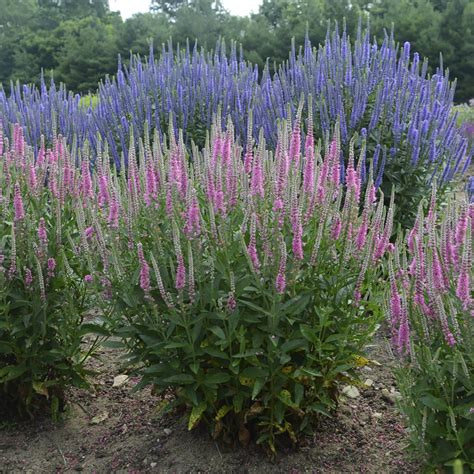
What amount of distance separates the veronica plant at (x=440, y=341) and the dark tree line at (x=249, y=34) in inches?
475

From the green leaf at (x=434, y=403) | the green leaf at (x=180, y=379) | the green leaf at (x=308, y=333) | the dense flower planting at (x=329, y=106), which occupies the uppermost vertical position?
the dense flower planting at (x=329, y=106)

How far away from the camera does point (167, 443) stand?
3.40m

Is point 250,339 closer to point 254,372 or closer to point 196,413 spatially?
point 254,372

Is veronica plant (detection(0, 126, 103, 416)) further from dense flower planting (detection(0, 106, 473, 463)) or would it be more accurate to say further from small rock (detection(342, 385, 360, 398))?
small rock (detection(342, 385, 360, 398))

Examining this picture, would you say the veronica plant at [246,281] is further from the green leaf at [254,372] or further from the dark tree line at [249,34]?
the dark tree line at [249,34]

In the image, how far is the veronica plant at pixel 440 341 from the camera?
2.36 meters

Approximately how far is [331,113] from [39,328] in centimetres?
321

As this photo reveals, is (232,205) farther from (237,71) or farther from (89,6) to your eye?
(89,6)

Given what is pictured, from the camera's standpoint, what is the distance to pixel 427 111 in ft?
18.1

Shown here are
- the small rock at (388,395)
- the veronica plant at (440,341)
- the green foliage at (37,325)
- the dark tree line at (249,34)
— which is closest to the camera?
the veronica plant at (440,341)

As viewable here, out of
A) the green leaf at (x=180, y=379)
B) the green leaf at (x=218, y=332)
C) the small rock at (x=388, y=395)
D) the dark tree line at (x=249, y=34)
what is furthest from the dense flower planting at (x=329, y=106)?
the dark tree line at (x=249, y=34)

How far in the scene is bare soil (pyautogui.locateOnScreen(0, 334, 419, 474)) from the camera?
3.18 meters

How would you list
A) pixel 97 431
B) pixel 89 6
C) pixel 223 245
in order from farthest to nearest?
pixel 89 6 → pixel 97 431 → pixel 223 245

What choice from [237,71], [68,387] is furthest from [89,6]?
[68,387]
